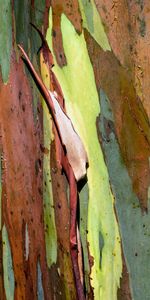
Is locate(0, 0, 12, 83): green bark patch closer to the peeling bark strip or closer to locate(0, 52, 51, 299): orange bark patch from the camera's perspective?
locate(0, 52, 51, 299): orange bark patch

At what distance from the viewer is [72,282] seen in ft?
5.02

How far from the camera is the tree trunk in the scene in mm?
1344

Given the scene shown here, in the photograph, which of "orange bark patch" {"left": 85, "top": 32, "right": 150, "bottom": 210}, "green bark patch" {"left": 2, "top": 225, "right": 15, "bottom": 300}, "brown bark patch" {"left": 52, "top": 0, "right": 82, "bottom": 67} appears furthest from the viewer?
"green bark patch" {"left": 2, "top": 225, "right": 15, "bottom": 300}

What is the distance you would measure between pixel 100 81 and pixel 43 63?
20 cm

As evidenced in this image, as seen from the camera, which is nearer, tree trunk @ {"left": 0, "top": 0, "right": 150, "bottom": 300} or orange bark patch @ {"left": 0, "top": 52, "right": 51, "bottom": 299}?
tree trunk @ {"left": 0, "top": 0, "right": 150, "bottom": 300}

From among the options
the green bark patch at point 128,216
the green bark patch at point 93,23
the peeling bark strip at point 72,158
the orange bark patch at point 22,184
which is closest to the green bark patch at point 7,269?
the orange bark patch at point 22,184

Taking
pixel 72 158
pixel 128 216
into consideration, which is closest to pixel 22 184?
pixel 72 158

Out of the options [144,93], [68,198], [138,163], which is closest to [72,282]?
[68,198]

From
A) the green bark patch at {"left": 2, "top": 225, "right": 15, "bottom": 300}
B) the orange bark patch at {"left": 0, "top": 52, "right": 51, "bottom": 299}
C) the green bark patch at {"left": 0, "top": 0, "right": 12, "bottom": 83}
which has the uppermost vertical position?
the green bark patch at {"left": 0, "top": 0, "right": 12, "bottom": 83}

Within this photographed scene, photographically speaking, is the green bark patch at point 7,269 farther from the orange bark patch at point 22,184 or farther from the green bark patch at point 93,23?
the green bark patch at point 93,23

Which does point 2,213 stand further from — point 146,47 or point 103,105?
point 146,47

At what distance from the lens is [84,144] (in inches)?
57.6

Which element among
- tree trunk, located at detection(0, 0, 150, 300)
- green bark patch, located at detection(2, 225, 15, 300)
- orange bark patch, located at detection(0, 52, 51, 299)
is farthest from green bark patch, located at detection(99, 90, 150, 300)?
green bark patch, located at detection(2, 225, 15, 300)

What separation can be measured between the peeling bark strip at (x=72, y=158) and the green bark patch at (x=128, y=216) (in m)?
0.07
